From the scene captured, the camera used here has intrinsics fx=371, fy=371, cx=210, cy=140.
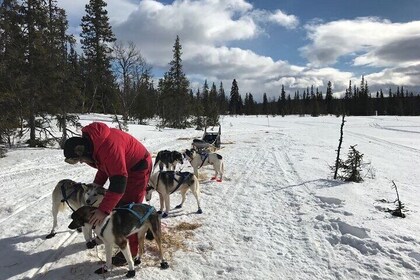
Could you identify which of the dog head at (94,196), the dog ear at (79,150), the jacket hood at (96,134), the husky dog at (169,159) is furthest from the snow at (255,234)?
the jacket hood at (96,134)

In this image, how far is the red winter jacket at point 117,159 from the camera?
15.3ft

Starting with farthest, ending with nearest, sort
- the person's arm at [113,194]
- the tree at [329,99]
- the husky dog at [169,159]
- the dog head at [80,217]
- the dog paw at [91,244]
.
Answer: the tree at [329,99]
the husky dog at [169,159]
the dog paw at [91,244]
the dog head at [80,217]
the person's arm at [113,194]

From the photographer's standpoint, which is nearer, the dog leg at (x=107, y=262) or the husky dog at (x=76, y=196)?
the dog leg at (x=107, y=262)

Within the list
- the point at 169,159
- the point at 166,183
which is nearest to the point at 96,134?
the point at 166,183

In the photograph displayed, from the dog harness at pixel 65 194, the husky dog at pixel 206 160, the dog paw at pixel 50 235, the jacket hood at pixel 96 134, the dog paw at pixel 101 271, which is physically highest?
the jacket hood at pixel 96 134

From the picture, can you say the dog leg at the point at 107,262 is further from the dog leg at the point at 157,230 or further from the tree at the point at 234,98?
the tree at the point at 234,98

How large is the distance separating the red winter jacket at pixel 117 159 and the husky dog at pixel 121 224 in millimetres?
235

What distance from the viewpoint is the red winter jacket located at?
4.67 m

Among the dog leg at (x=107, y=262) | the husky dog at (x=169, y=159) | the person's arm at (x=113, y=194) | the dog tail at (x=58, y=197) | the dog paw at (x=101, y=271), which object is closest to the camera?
the person's arm at (x=113, y=194)

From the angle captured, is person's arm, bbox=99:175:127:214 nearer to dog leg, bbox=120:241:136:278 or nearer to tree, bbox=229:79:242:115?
dog leg, bbox=120:241:136:278

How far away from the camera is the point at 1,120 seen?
16047mm

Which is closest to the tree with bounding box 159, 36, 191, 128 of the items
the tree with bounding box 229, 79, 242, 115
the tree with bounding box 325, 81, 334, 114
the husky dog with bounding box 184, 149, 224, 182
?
the husky dog with bounding box 184, 149, 224, 182

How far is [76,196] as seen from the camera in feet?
20.3

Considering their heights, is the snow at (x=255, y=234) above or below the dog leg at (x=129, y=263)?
below
